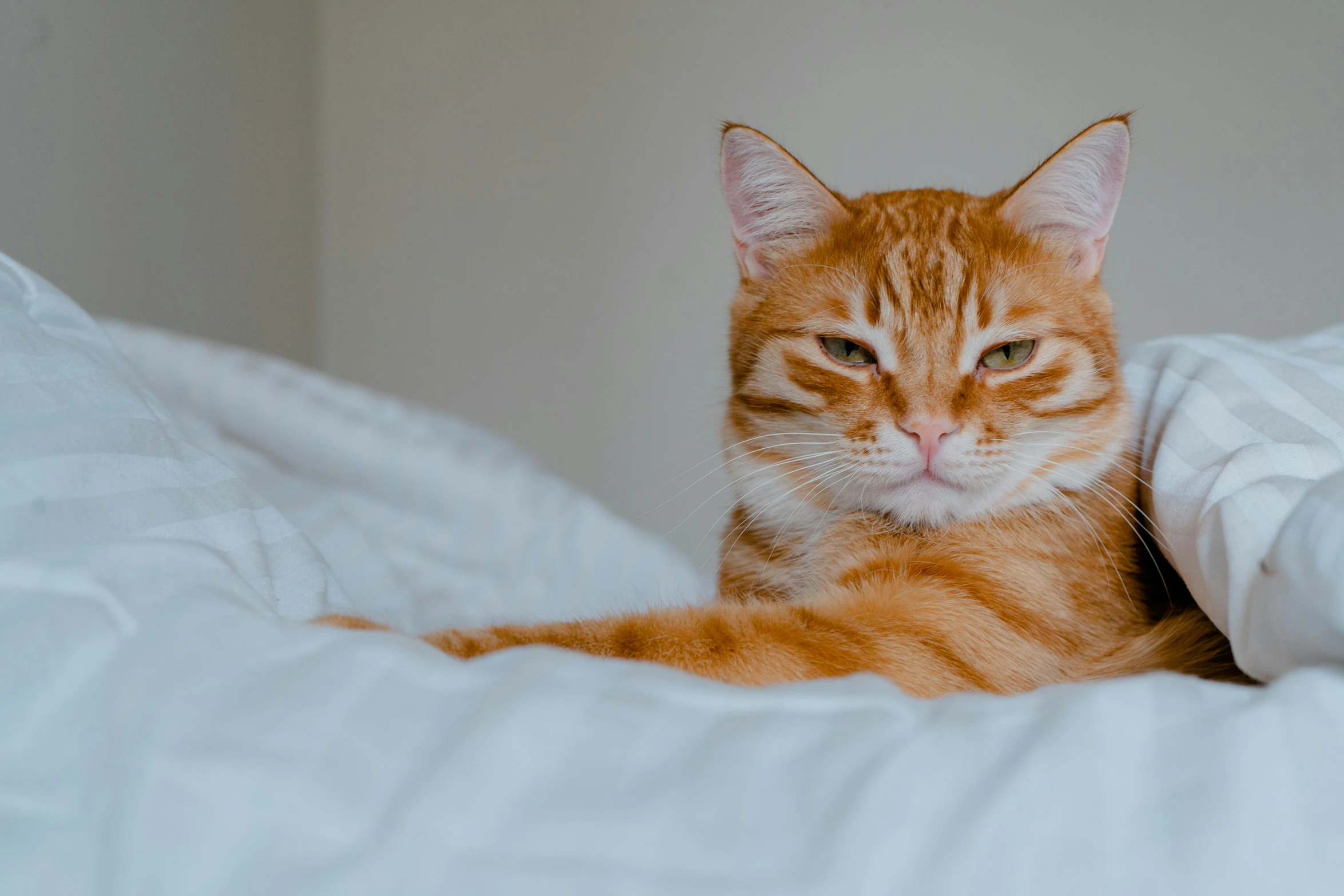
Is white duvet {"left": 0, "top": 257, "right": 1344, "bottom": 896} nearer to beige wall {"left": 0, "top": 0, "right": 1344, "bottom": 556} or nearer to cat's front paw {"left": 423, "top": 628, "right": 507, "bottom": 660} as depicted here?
cat's front paw {"left": 423, "top": 628, "right": 507, "bottom": 660}

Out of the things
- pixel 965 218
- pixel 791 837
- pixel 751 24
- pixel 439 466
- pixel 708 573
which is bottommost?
pixel 708 573

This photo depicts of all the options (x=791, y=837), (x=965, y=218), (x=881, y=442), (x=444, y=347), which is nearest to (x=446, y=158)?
(x=444, y=347)

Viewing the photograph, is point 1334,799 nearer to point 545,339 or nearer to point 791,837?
point 791,837

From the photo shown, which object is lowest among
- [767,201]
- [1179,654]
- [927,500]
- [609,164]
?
[1179,654]

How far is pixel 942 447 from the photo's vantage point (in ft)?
4.21

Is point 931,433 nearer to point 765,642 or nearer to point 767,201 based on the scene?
point 765,642

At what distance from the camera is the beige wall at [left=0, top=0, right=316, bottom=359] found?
1.74 m

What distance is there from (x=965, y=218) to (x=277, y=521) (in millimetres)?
1169

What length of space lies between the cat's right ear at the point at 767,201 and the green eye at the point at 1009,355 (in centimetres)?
37

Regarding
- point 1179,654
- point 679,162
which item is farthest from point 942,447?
point 679,162

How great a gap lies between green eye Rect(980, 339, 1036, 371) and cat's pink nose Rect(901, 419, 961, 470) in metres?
0.15

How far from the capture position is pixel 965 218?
4.98ft

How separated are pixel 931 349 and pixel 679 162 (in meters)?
2.07

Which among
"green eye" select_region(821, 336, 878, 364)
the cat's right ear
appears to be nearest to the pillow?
"green eye" select_region(821, 336, 878, 364)
